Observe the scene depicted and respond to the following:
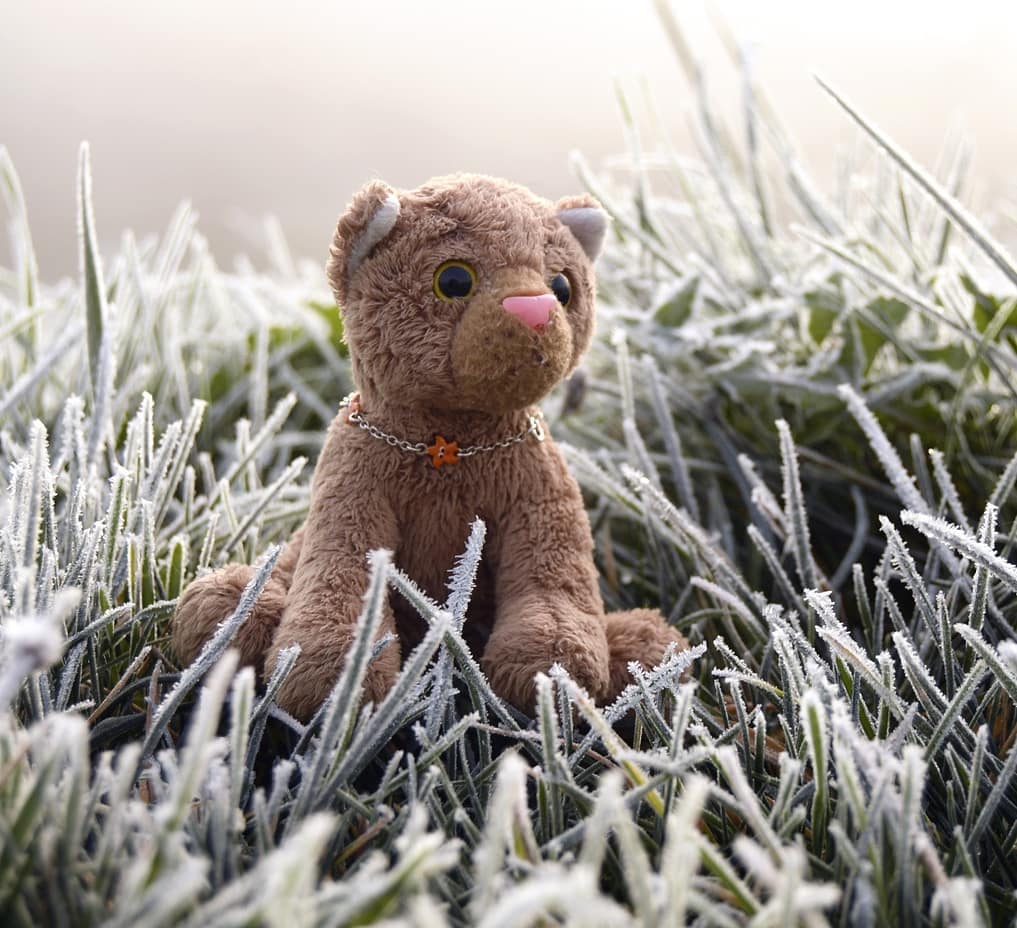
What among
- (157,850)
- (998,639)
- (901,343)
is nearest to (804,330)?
(901,343)

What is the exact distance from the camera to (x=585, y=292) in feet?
2.22

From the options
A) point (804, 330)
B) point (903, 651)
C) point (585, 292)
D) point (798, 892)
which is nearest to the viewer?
point (798, 892)

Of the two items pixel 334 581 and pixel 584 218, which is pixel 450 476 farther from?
pixel 584 218

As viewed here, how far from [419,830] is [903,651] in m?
0.30

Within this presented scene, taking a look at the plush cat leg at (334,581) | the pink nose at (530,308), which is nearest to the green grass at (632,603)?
the plush cat leg at (334,581)

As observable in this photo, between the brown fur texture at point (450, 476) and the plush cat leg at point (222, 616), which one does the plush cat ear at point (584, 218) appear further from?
the plush cat leg at point (222, 616)

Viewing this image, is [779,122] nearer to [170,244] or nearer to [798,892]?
[170,244]

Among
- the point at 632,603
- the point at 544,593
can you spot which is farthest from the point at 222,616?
the point at 632,603

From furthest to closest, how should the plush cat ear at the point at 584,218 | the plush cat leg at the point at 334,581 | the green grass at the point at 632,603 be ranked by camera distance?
the plush cat ear at the point at 584,218, the plush cat leg at the point at 334,581, the green grass at the point at 632,603

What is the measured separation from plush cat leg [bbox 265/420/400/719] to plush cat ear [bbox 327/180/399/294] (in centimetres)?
12

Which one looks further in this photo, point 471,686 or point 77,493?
point 77,493

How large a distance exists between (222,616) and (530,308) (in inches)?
11.1

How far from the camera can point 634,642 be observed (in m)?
0.67

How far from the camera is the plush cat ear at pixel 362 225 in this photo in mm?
616
